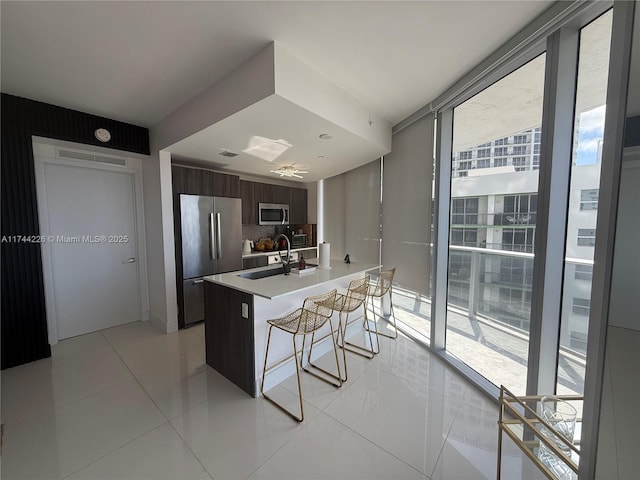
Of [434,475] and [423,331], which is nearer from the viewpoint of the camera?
[434,475]

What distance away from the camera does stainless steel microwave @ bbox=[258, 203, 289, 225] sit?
467cm

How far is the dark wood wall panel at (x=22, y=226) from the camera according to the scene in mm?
2500

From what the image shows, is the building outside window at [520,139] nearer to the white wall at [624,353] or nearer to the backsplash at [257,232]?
the white wall at [624,353]

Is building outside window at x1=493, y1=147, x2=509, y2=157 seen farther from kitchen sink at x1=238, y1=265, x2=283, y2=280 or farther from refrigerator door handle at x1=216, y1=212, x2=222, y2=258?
refrigerator door handle at x1=216, y1=212, x2=222, y2=258

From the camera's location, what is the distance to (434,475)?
148 centimetres

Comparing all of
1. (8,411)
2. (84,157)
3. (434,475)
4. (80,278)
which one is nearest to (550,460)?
(434,475)

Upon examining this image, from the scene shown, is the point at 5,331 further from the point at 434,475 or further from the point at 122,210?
the point at 434,475

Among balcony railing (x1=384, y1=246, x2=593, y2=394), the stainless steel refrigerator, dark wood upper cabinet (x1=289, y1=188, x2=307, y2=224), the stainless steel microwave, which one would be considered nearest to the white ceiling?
the stainless steel refrigerator

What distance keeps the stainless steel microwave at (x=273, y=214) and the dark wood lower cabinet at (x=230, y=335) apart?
2.35 m

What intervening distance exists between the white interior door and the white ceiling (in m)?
1.04

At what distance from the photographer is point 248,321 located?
213 centimetres

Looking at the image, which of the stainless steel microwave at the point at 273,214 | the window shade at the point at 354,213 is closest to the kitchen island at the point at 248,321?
the window shade at the point at 354,213

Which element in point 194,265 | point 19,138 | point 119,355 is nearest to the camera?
point 19,138

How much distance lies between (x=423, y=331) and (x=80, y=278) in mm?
4572
